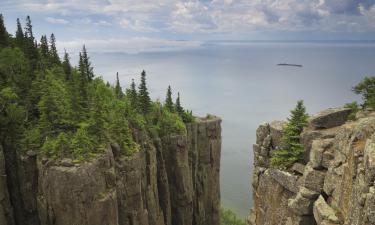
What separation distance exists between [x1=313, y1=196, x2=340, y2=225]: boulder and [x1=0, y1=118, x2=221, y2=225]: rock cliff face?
25796 mm

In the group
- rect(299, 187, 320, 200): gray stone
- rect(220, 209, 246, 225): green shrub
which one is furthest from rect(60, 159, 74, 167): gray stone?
rect(220, 209, 246, 225): green shrub

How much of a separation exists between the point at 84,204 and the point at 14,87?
19.5m

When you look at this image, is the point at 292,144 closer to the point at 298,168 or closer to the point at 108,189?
the point at 298,168

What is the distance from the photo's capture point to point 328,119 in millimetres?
26281

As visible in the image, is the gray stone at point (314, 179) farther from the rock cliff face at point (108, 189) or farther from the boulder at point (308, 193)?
the rock cliff face at point (108, 189)

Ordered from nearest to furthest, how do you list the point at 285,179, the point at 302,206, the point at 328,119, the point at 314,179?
the point at 302,206, the point at 314,179, the point at 285,179, the point at 328,119

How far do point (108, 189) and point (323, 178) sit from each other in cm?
2678

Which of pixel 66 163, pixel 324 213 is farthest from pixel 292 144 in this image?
pixel 66 163

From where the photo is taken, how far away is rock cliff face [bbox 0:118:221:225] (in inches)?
1507

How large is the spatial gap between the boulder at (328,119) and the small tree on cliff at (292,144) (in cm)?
82

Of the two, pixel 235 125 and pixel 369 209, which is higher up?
pixel 369 209

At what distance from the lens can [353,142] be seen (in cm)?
1789

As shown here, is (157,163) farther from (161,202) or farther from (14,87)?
(14,87)

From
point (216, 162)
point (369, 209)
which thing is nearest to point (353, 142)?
point (369, 209)
